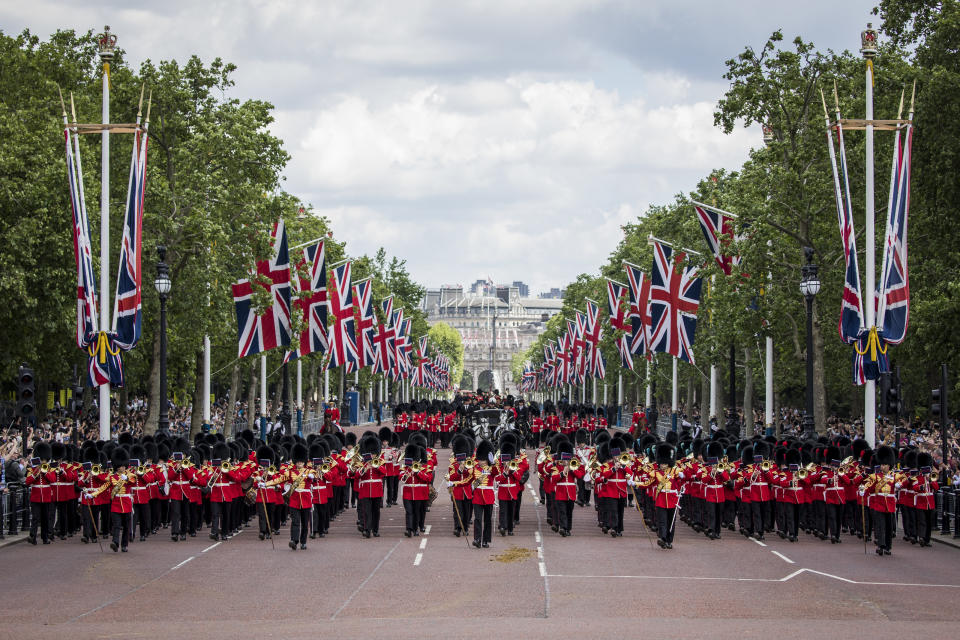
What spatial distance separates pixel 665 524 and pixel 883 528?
3.52 meters

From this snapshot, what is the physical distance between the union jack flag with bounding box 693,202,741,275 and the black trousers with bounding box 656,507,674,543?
15.5m

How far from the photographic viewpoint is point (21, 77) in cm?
4491

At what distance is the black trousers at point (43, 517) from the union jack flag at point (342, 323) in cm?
2131

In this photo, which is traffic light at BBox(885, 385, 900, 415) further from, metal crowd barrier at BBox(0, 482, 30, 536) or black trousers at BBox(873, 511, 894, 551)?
metal crowd barrier at BBox(0, 482, 30, 536)

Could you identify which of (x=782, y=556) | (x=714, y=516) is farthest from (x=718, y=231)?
(x=782, y=556)

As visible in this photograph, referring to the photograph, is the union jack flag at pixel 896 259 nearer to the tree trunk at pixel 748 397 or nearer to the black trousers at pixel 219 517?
the black trousers at pixel 219 517

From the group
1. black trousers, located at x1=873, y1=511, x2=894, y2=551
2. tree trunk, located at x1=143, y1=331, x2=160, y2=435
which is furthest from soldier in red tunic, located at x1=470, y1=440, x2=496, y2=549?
tree trunk, located at x1=143, y1=331, x2=160, y2=435

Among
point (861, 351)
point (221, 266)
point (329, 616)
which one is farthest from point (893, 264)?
point (221, 266)

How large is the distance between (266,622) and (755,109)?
89.2ft

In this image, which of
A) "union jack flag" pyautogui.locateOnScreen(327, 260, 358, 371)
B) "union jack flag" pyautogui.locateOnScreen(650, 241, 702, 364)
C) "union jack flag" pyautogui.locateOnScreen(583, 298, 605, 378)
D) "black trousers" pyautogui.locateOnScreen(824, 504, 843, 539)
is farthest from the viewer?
"union jack flag" pyautogui.locateOnScreen(583, 298, 605, 378)

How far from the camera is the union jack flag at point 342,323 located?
43.9 meters

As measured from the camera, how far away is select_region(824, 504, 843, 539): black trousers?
21734 millimetres

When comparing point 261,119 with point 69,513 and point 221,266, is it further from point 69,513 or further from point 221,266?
point 69,513

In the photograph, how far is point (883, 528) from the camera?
19.8 metres
